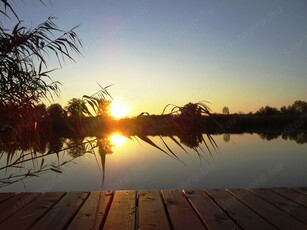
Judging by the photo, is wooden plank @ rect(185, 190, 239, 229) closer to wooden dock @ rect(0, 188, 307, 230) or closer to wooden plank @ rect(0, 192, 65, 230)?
wooden dock @ rect(0, 188, 307, 230)

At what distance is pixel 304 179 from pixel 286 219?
28.6 ft

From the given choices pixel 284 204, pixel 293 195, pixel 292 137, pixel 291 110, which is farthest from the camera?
pixel 291 110

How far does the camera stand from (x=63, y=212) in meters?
3.82

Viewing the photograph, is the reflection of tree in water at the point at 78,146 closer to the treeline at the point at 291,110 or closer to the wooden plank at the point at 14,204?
the wooden plank at the point at 14,204

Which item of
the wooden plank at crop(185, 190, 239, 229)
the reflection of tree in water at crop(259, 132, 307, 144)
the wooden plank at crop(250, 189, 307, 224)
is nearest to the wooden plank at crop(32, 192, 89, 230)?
the wooden plank at crop(185, 190, 239, 229)

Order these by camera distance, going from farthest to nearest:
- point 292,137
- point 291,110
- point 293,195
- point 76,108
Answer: point 291,110 < point 292,137 < point 293,195 < point 76,108

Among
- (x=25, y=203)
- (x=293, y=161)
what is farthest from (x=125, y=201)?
(x=293, y=161)

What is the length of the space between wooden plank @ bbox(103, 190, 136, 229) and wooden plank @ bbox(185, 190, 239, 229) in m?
0.69

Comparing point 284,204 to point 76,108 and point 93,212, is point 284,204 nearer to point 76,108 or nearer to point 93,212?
point 93,212

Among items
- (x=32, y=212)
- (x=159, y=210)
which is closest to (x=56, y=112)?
(x=32, y=212)

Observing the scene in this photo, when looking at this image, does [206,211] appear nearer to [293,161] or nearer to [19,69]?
[19,69]

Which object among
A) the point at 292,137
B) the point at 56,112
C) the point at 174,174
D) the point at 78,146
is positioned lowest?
the point at 174,174

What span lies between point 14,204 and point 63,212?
76 centimetres

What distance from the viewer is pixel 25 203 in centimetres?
427
